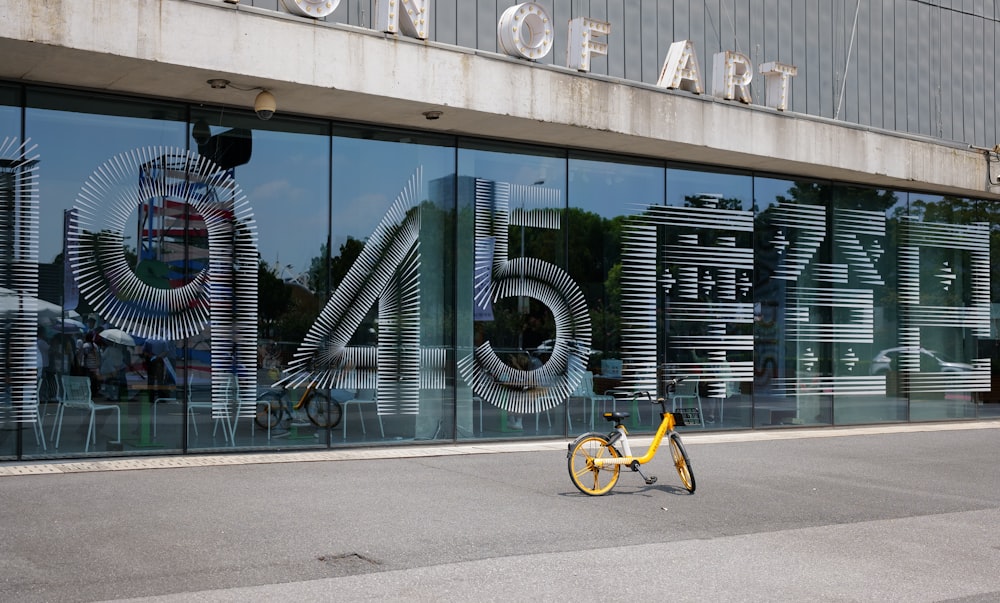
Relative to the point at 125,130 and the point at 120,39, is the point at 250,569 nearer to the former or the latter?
the point at 120,39

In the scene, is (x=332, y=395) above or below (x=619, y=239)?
below

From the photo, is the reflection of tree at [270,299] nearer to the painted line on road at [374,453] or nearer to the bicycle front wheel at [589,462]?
the painted line on road at [374,453]

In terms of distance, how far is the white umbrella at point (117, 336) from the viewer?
12.2 meters

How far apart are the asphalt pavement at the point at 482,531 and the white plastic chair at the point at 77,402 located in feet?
→ 1.44

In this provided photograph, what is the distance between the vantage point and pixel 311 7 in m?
12.1

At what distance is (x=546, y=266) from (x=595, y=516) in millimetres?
6774

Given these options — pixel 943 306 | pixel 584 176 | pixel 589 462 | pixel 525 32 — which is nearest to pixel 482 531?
pixel 589 462

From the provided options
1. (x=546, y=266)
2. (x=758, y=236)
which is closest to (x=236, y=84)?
(x=546, y=266)

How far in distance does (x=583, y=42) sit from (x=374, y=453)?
606 cm

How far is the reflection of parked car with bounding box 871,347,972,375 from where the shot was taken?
754 inches

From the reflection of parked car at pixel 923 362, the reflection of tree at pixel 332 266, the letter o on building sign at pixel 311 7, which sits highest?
the letter o on building sign at pixel 311 7

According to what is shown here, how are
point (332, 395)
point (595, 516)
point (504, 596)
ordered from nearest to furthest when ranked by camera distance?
point (504, 596) < point (595, 516) < point (332, 395)

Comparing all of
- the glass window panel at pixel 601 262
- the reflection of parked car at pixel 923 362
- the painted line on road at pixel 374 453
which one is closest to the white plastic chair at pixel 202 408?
the painted line on road at pixel 374 453

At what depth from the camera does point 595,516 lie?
9.10 metres
